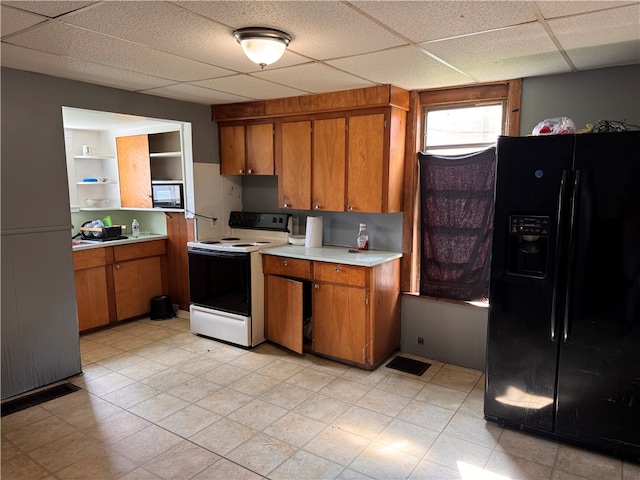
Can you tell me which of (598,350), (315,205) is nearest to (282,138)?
(315,205)

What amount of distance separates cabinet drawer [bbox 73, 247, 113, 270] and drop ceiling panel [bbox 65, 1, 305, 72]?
2505 millimetres

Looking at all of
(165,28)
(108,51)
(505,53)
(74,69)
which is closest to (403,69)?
(505,53)

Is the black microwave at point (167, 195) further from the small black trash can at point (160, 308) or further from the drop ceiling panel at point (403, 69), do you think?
the drop ceiling panel at point (403, 69)

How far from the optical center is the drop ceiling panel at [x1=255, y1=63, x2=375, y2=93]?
9.18 ft

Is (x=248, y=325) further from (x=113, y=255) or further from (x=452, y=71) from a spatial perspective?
(x=452, y=71)

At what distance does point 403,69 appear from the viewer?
281cm

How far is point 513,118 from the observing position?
3129mm

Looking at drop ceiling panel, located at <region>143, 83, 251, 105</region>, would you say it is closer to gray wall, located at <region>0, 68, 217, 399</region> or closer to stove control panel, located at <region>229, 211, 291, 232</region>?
gray wall, located at <region>0, 68, 217, 399</region>

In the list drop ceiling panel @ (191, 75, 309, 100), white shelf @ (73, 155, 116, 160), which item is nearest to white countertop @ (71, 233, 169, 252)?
white shelf @ (73, 155, 116, 160)

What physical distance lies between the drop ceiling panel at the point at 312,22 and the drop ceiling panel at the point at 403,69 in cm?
18

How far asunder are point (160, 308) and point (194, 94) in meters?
2.37

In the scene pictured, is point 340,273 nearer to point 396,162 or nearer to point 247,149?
point 396,162

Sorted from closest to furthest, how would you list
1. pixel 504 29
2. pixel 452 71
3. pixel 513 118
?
pixel 504 29
pixel 452 71
pixel 513 118

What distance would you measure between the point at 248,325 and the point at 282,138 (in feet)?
5.84
